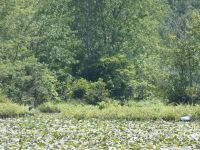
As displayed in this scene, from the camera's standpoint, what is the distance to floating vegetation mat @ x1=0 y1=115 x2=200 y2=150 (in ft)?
48.3

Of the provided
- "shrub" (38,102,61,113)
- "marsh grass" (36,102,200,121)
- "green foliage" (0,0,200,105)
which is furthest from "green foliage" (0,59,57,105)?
"marsh grass" (36,102,200,121)

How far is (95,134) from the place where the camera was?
674 inches

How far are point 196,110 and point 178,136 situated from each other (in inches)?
247

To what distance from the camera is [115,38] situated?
117 feet

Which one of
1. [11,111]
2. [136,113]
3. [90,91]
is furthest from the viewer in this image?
[90,91]

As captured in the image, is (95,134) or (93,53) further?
(93,53)

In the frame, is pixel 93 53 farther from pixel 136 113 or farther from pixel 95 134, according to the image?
pixel 95 134

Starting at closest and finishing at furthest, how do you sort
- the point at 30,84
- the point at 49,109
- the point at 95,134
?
the point at 95,134 → the point at 49,109 → the point at 30,84

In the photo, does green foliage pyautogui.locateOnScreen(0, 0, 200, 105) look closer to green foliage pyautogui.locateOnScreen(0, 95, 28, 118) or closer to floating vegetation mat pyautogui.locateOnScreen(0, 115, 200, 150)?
green foliage pyautogui.locateOnScreen(0, 95, 28, 118)

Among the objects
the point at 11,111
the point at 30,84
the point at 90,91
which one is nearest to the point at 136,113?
the point at 11,111

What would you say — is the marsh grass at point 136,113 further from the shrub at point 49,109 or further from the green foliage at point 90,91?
the green foliage at point 90,91

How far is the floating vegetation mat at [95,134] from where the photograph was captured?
14.7 m

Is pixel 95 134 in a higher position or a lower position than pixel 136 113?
lower

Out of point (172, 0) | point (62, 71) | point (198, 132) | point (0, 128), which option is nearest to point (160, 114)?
point (198, 132)
